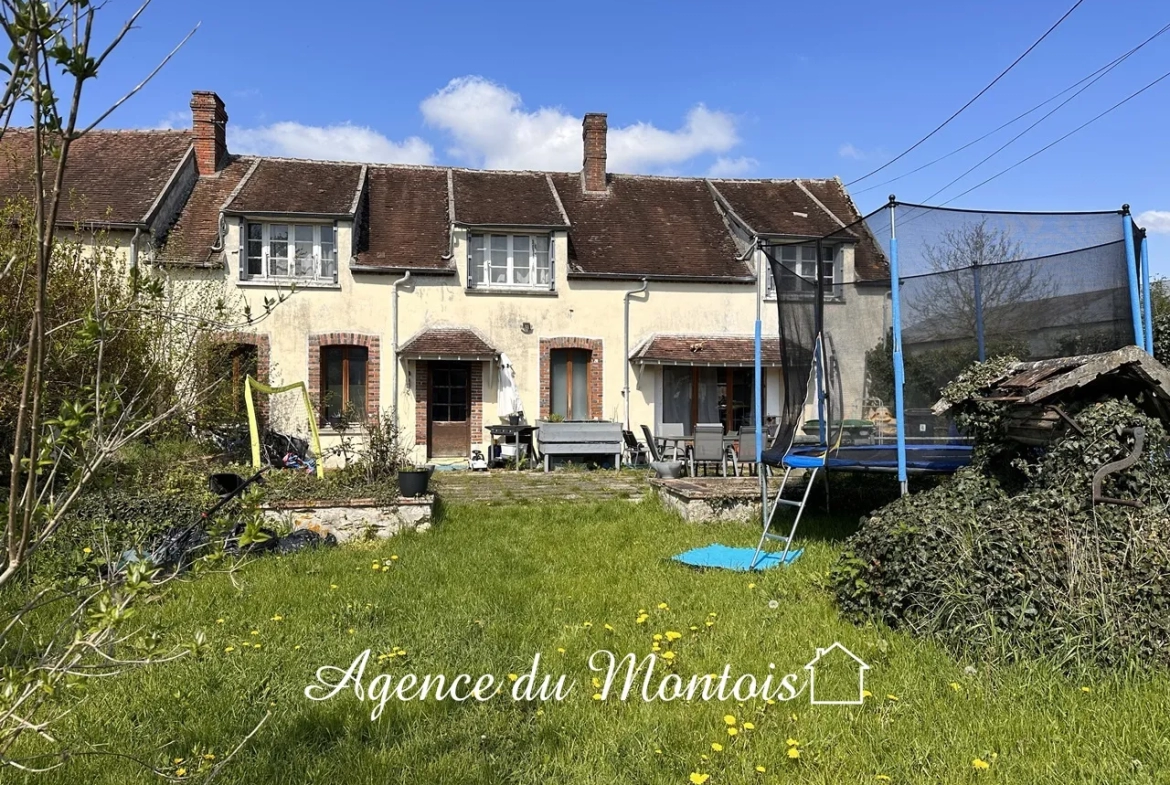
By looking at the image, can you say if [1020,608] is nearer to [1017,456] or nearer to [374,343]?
[1017,456]

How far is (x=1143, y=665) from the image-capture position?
353 centimetres

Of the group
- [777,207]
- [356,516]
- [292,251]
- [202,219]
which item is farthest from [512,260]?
[356,516]

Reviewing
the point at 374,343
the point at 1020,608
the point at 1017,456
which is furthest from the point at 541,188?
the point at 1020,608

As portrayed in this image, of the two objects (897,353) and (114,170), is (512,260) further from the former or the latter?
(897,353)

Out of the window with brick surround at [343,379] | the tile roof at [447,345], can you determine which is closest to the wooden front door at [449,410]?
the tile roof at [447,345]

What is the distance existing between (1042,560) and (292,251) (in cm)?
1307

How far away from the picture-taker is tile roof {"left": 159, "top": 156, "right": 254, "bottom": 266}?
42.0 ft

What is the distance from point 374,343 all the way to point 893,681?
466 inches

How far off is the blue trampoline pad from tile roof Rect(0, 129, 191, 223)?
1149 cm

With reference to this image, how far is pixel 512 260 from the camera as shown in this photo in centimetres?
1461

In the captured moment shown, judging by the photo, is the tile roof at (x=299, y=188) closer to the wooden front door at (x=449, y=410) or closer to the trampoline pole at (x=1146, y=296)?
the wooden front door at (x=449, y=410)

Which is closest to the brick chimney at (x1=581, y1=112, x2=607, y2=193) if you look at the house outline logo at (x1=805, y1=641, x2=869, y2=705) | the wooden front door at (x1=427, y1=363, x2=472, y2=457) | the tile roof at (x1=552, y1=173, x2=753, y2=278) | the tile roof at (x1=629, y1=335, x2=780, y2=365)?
the tile roof at (x1=552, y1=173, x2=753, y2=278)

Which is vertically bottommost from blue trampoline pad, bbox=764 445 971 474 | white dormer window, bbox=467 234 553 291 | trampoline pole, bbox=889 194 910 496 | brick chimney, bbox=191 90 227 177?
blue trampoline pad, bbox=764 445 971 474

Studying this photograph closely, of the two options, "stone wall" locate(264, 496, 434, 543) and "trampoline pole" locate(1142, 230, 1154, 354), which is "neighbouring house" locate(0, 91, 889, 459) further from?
"trampoline pole" locate(1142, 230, 1154, 354)
